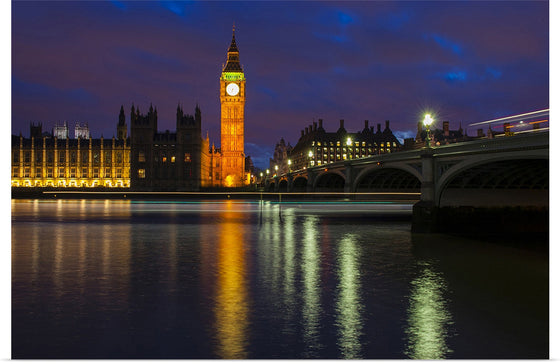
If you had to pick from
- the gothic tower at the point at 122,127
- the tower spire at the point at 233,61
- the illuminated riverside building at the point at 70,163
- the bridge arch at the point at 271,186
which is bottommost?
the bridge arch at the point at 271,186

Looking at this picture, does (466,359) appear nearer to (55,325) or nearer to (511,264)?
(55,325)

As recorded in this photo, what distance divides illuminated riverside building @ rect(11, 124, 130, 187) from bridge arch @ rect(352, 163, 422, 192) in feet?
354

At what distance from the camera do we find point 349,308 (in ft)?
35.3

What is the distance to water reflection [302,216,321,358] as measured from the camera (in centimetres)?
834

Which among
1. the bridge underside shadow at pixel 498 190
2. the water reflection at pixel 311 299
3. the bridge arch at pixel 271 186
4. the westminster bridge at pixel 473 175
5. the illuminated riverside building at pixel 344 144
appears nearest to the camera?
the water reflection at pixel 311 299

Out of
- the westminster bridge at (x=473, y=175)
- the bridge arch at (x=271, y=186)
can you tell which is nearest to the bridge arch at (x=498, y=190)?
the westminster bridge at (x=473, y=175)

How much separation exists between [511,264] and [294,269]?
359 inches

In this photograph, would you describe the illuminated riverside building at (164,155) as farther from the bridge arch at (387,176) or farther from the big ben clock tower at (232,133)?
the bridge arch at (387,176)

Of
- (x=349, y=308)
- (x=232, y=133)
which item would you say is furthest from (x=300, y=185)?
(x=349, y=308)

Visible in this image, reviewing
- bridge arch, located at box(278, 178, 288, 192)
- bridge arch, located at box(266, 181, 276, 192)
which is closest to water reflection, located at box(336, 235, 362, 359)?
bridge arch, located at box(278, 178, 288, 192)

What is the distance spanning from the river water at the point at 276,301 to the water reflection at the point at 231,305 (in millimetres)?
40

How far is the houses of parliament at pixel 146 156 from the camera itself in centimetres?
13388

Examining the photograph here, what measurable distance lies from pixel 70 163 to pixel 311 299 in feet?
495

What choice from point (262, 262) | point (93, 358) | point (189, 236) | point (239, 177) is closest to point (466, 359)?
point (93, 358)
